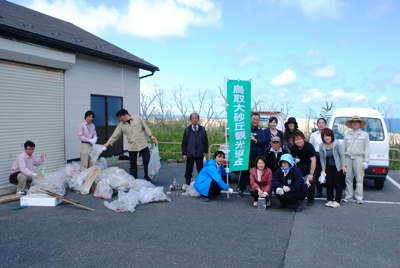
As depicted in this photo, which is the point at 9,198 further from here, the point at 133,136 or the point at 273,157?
the point at 273,157

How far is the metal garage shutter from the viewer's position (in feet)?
23.0

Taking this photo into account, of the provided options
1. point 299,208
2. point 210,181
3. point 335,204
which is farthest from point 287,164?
point 210,181

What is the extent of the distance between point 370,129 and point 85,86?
747 centimetres

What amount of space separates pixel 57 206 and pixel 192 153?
2.92 meters

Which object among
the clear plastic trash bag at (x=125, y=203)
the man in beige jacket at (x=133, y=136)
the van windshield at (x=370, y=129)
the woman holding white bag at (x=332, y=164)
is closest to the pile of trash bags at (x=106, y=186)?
the clear plastic trash bag at (x=125, y=203)

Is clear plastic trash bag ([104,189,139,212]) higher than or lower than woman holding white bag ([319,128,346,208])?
lower

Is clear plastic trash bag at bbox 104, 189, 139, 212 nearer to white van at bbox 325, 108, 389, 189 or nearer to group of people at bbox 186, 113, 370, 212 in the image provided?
group of people at bbox 186, 113, 370, 212

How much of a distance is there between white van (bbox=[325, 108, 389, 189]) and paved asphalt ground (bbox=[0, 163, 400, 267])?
1101 millimetres

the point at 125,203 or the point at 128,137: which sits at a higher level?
the point at 128,137

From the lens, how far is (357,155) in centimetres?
655

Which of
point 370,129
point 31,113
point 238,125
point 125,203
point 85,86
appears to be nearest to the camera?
point 125,203

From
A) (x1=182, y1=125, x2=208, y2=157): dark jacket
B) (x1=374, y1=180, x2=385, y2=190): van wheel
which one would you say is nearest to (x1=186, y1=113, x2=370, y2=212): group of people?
(x1=182, y1=125, x2=208, y2=157): dark jacket

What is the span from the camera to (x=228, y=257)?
3.92m

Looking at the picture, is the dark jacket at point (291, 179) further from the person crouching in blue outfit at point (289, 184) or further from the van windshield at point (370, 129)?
the van windshield at point (370, 129)
